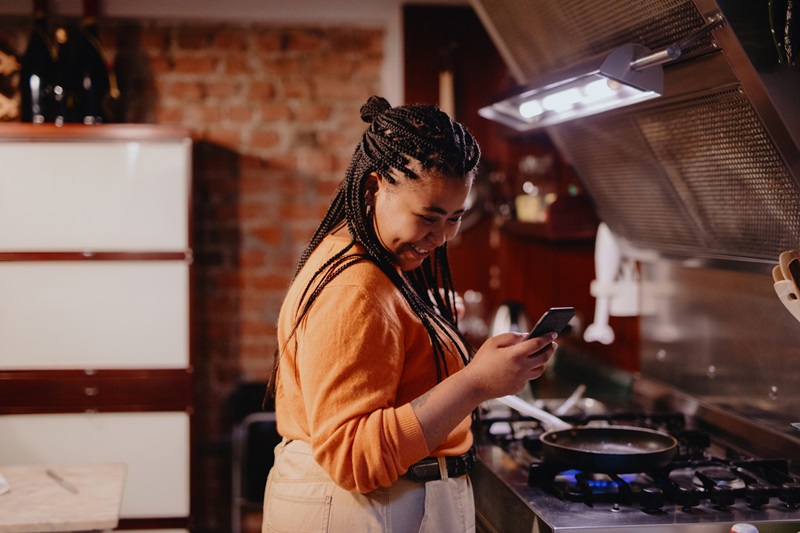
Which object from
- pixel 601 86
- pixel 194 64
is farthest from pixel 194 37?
pixel 601 86

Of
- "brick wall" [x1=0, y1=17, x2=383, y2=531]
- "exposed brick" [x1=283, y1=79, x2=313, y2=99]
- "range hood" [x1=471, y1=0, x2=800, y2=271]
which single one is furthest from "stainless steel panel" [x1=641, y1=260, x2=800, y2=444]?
"exposed brick" [x1=283, y1=79, x2=313, y2=99]

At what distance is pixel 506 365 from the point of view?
1229mm

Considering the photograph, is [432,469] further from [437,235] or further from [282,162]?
[282,162]

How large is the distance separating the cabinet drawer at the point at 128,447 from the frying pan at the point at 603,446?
1.67 metres

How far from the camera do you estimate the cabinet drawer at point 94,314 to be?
10.3 feet

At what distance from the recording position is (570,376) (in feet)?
9.71

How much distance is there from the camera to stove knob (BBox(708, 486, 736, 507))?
145cm

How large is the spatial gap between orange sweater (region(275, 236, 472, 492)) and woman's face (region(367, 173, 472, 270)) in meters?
0.07

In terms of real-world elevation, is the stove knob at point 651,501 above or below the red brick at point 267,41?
below

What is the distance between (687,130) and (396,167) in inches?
30.9

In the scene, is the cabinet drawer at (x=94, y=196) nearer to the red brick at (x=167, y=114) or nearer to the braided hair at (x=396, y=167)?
the red brick at (x=167, y=114)

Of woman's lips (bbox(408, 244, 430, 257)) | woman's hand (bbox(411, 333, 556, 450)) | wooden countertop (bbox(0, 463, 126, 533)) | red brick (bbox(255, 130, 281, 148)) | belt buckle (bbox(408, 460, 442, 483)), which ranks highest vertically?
red brick (bbox(255, 130, 281, 148))

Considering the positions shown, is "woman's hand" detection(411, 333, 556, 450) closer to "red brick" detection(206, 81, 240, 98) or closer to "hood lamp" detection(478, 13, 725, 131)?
"hood lamp" detection(478, 13, 725, 131)

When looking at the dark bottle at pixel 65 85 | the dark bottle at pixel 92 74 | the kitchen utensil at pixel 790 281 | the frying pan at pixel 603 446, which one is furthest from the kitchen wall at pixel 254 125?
the kitchen utensil at pixel 790 281
